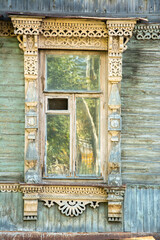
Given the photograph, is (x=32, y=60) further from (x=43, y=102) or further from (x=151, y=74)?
(x=151, y=74)

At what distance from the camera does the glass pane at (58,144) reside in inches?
302

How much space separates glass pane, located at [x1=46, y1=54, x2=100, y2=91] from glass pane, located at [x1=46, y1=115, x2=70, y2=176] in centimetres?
50

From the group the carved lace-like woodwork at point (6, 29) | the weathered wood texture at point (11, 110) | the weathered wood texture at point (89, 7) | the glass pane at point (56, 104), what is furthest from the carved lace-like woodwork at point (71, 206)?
the weathered wood texture at point (89, 7)

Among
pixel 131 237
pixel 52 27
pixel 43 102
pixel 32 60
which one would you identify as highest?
pixel 52 27

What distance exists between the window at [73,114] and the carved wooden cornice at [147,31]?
0.64 m

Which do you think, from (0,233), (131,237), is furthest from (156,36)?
(0,233)

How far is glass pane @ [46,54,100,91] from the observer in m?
7.73

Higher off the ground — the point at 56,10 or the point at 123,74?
the point at 56,10

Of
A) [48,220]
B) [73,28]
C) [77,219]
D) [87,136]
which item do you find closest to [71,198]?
[77,219]

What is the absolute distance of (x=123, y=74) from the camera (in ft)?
25.3

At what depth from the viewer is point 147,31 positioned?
771cm

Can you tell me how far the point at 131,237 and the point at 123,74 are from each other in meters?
2.43

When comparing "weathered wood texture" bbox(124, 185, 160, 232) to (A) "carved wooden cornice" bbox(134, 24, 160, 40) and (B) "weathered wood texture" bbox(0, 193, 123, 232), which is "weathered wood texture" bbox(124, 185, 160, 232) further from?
(A) "carved wooden cornice" bbox(134, 24, 160, 40)

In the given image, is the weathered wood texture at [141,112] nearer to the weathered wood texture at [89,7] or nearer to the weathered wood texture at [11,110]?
the weathered wood texture at [89,7]
